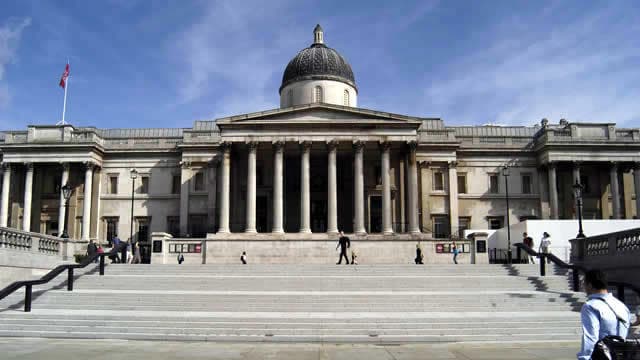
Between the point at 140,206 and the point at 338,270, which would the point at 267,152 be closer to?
the point at 140,206

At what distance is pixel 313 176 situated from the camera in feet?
161

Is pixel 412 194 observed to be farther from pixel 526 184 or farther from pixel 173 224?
pixel 173 224

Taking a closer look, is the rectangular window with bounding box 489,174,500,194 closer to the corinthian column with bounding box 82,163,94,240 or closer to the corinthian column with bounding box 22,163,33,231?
the corinthian column with bounding box 82,163,94,240

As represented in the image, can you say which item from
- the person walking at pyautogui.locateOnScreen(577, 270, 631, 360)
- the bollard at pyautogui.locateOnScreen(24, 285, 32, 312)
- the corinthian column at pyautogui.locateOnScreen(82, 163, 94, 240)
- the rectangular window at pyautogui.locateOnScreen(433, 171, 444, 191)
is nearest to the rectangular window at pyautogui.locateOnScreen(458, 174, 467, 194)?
the rectangular window at pyautogui.locateOnScreen(433, 171, 444, 191)

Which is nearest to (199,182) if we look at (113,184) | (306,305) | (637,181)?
(113,184)

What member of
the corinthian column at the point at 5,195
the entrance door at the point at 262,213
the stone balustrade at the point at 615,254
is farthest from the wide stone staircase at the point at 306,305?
the corinthian column at the point at 5,195

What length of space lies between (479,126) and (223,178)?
2613 centimetres

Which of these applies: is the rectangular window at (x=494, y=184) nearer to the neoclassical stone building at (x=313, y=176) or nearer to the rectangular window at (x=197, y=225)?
the neoclassical stone building at (x=313, y=176)

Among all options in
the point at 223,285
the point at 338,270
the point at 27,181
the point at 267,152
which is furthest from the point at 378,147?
the point at 27,181

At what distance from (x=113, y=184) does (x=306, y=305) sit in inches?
1513

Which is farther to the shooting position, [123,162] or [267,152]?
[123,162]

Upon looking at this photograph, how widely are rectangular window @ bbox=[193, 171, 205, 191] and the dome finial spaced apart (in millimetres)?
16430

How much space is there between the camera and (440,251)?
128 ft

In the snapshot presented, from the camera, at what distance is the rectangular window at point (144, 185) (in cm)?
5303
